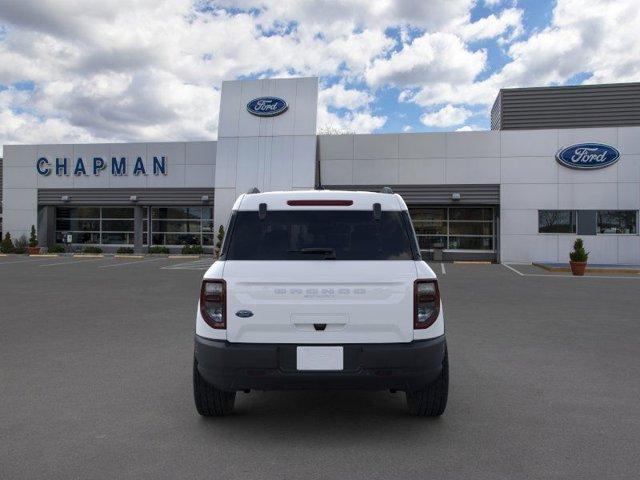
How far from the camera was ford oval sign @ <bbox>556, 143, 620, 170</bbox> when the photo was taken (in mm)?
24062

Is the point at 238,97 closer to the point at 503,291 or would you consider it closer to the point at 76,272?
the point at 76,272

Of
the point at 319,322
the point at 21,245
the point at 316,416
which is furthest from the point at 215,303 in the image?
the point at 21,245

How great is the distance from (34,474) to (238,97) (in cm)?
2549

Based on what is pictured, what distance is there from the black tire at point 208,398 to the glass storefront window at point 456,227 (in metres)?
23.8

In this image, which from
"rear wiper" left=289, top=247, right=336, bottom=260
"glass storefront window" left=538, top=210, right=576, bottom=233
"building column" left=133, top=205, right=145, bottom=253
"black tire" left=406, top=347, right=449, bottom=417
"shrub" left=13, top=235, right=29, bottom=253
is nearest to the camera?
"rear wiper" left=289, top=247, right=336, bottom=260

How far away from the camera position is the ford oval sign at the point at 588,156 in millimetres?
24062

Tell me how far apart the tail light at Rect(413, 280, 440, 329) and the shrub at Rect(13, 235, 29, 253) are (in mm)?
31418

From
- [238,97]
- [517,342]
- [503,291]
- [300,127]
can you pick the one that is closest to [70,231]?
[238,97]

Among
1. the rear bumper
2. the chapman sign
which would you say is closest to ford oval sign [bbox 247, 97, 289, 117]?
the chapman sign

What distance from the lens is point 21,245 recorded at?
30156mm

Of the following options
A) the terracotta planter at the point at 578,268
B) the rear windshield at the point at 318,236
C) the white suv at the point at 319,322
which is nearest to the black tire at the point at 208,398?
the white suv at the point at 319,322

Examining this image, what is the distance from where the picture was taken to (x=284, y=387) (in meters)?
3.70

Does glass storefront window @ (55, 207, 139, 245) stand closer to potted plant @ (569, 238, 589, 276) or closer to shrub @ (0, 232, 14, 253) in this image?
shrub @ (0, 232, 14, 253)

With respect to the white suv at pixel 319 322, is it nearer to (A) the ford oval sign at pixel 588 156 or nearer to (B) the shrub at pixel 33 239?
(A) the ford oval sign at pixel 588 156
